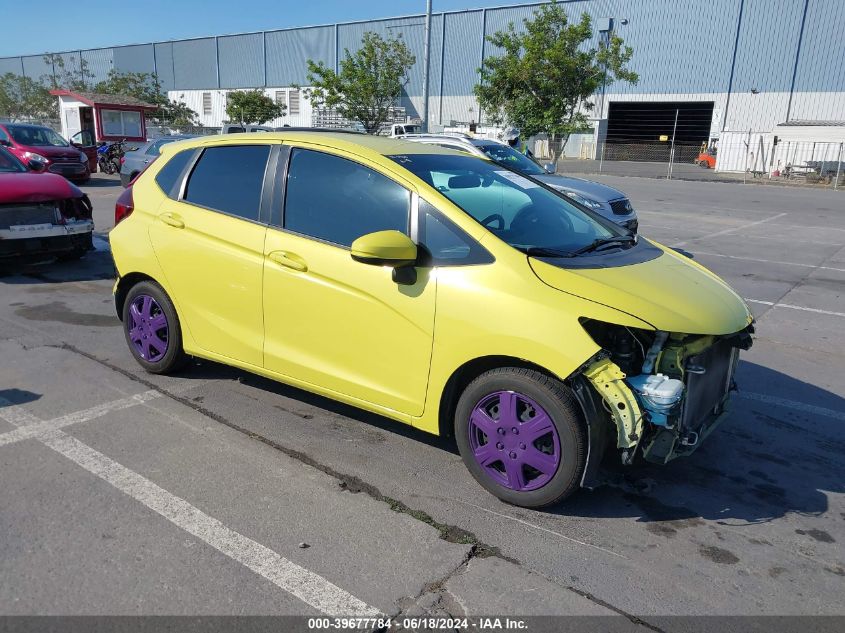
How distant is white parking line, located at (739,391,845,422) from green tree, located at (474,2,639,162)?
2345 cm

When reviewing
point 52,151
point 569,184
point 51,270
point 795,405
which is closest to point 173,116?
point 52,151

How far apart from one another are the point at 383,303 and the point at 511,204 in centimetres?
108

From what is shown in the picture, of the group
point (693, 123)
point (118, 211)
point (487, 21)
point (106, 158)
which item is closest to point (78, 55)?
point (487, 21)

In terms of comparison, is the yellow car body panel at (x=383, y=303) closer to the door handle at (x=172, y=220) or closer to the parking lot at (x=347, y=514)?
the door handle at (x=172, y=220)

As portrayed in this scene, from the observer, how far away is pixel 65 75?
2692 inches

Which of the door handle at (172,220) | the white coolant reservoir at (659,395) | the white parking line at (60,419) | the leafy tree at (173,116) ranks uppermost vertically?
the leafy tree at (173,116)

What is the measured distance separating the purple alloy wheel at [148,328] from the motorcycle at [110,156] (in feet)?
73.4

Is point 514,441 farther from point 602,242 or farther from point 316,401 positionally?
point 316,401

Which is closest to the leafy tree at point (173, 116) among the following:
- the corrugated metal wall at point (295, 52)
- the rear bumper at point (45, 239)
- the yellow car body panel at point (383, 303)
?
the corrugated metal wall at point (295, 52)

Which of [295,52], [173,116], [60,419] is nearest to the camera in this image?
[60,419]

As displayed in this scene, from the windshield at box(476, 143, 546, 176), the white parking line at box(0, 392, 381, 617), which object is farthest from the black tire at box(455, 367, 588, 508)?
the windshield at box(476, 143, 546, 176)

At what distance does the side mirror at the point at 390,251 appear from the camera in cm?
346

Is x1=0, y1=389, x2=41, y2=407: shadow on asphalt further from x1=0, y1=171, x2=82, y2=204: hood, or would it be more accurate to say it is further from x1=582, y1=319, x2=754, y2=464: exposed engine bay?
x1=0, y1=171, x2=82, y2=204: hood

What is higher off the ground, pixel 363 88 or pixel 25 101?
pixel 363 88
